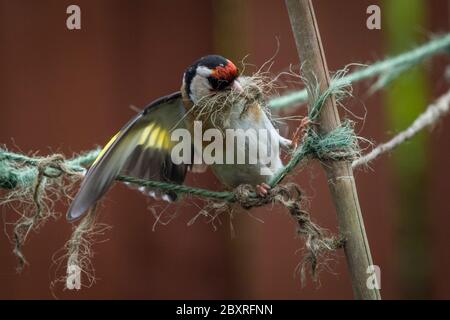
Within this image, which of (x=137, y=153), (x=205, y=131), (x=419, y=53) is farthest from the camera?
(x=419, y=53)

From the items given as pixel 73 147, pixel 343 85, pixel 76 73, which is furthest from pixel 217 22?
pixel 343 85

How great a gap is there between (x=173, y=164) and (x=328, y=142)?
484 millimetres

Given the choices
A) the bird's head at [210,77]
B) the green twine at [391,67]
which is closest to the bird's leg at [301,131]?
the bird's head at [210,77]

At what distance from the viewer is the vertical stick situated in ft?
2.85

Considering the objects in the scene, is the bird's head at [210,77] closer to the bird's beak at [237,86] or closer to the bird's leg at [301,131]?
the bird's beak at [237,86]

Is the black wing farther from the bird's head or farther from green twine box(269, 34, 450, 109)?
green twine box(269, 34, 450, 109)

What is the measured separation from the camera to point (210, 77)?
1.10 meters

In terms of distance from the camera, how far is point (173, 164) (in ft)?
4.21

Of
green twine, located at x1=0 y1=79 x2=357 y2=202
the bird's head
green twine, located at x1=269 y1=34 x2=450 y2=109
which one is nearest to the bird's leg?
green twine, located at x1=0 y1=79 x2=357 y2=202

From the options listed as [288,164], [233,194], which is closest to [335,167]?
[288,164]

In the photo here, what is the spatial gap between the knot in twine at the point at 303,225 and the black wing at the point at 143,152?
22cm

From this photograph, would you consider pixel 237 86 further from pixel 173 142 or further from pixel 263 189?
pixel 173 142

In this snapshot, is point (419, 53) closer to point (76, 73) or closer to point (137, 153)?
point (137, 153)

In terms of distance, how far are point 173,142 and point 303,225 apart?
43 centimetres
